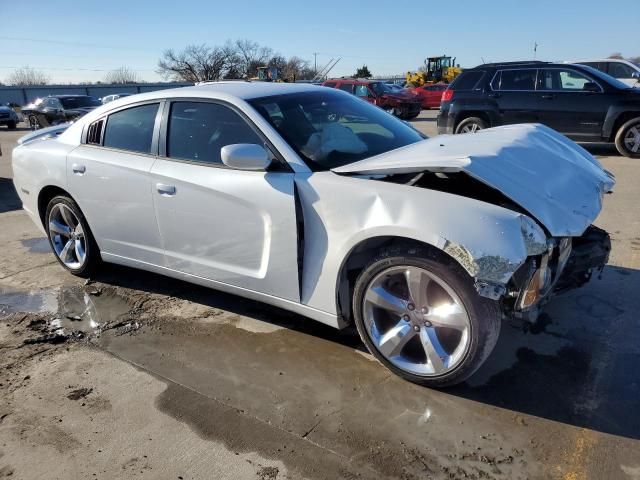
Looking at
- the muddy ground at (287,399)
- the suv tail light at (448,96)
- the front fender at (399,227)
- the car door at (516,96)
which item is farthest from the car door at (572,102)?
the front fender at (399,227)

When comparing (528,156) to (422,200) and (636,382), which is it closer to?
(422,200)

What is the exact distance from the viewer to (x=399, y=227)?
9.01ft

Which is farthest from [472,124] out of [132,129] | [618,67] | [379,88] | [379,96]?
[379,88]

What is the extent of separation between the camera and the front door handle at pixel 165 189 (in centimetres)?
367

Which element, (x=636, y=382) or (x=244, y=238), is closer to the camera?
(x=636, y=382)

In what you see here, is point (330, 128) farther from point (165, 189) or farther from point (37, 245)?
point (37, 245)

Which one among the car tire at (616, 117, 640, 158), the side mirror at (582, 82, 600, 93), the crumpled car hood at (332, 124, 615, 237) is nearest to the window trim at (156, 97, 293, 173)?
the crumpled car hood at (332, 124, 615, 237)

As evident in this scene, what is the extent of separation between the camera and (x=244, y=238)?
338 centimetres

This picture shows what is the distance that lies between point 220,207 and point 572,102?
871cm

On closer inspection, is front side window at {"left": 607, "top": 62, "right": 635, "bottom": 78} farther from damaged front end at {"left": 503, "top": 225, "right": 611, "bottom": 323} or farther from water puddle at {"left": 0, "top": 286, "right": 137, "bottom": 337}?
water puddle at {"left": 0, "top": 286, "right": 137, "bottom": 337}

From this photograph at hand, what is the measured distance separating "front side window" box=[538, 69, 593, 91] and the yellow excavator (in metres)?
27.3

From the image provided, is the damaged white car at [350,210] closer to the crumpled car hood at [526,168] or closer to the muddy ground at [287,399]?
the crumpled car hood at [526,168]

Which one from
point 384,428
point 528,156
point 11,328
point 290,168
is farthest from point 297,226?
point 11,328

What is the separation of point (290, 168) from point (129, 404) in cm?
163
